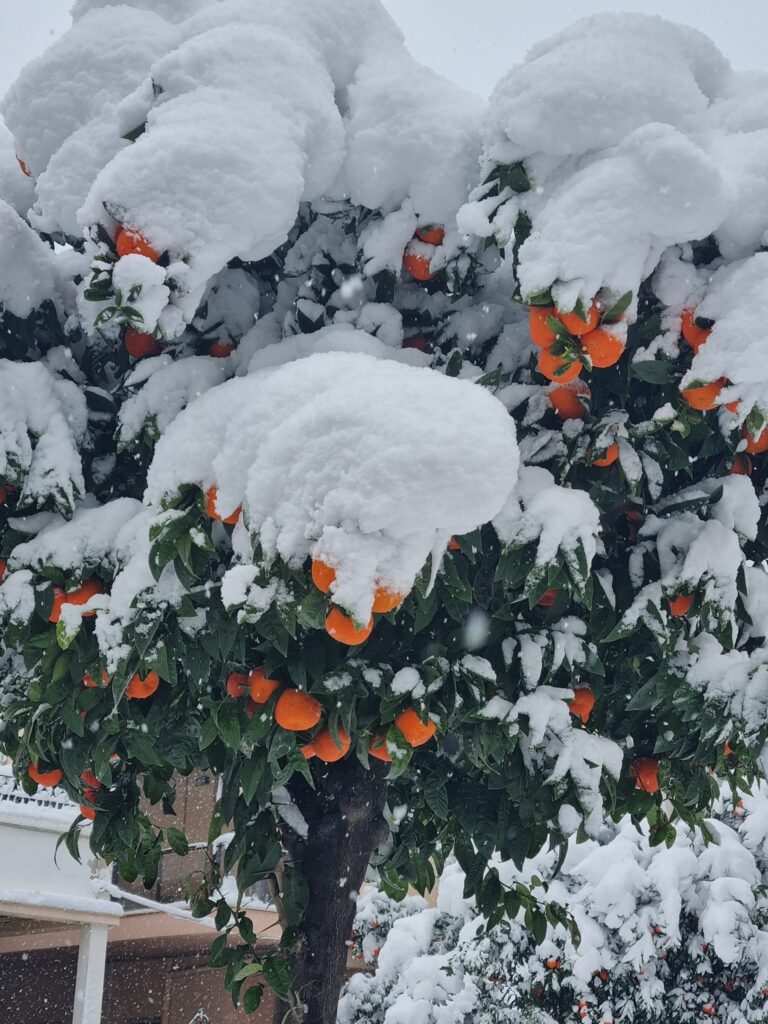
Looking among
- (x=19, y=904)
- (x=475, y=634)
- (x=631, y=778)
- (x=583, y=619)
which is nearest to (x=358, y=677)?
(x=475, y=634)

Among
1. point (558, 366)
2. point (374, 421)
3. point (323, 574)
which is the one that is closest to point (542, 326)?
point (558, 366)

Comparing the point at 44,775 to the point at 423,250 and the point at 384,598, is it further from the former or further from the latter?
the point at 423,250

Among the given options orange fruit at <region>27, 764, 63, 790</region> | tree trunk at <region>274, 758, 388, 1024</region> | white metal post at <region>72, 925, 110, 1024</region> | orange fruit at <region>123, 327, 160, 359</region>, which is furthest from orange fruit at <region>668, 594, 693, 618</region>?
white metal post at <region>72, 925, 110, 1024</region>

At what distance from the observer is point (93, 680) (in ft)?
6.81

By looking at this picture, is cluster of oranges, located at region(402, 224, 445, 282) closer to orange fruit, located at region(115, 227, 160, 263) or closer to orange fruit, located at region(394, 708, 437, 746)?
orange fruit, located at region(115, 227, 160, 263)

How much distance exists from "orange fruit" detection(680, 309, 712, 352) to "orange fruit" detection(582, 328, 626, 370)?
25cm

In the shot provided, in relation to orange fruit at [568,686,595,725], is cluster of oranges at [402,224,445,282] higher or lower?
higher

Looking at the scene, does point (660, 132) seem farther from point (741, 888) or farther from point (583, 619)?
Answer: point (741, 888)

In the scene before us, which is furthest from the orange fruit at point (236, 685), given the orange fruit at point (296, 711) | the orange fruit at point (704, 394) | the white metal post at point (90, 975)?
the white metal post at point (90, 975)

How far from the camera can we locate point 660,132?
6.17 ft

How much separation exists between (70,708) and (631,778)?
5.18 feet

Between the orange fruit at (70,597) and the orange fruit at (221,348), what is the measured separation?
70 cm

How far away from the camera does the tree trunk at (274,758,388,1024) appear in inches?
114

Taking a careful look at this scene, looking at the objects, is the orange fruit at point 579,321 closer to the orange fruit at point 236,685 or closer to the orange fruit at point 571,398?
the orange fruit at point 571,398
